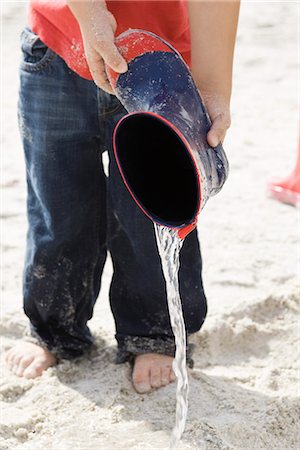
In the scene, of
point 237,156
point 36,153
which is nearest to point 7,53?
point 237,156

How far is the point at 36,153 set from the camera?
1.59 metres

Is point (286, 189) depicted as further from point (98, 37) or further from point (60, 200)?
point (98, 37)

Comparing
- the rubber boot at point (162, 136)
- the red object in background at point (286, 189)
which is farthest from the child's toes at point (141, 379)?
the red object in background at point (286, 189)

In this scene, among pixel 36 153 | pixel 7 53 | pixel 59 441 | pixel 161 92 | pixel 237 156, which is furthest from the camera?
pixel 7 53

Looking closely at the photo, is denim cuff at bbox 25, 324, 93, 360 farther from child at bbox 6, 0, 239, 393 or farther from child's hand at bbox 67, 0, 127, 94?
child's hand at bbox 67, 0, 127, 94

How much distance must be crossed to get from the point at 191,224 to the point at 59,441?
1.56 ft

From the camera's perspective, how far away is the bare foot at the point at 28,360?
168 centimetres

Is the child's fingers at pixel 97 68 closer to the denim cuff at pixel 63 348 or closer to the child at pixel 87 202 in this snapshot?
the child at pixel 87 202

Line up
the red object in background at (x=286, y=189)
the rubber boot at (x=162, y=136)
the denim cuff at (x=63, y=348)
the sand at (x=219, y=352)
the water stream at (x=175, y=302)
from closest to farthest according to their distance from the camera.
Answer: the rubber boot at (x=162, y=136)
the water stream at (x=175, y=302)
the sand at (x=219, y=352)
the denim cuff at (x=63, y=348)
the red object in background at (x=286, y=189)

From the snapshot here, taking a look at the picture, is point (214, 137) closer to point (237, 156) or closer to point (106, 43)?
point (106, 43)

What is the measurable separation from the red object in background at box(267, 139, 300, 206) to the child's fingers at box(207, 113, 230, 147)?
3.76 ft

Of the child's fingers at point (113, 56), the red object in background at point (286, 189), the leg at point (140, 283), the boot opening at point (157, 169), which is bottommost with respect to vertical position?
→ the red object in background at point (286, 189)

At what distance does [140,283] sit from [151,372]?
17cm

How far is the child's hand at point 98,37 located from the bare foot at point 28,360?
0.62 m
